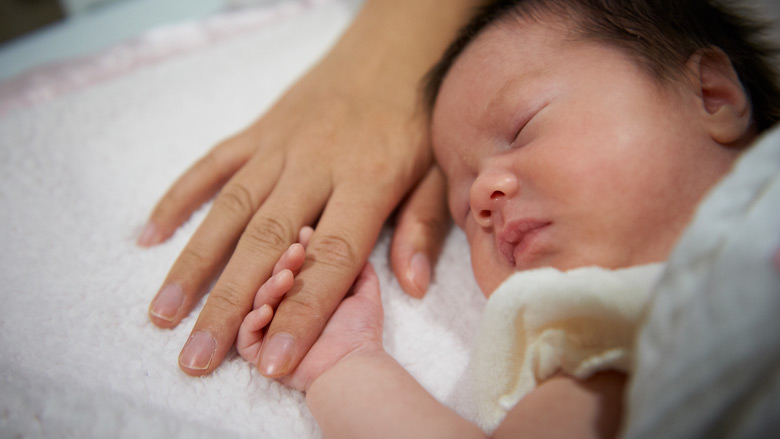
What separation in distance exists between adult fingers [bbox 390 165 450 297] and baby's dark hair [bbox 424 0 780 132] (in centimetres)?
20

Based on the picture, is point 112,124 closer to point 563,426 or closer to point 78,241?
point 78,241

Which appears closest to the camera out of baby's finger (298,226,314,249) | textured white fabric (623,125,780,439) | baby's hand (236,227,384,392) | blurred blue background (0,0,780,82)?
textured white fabric (623,125,780,439)

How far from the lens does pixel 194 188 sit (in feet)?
2.45

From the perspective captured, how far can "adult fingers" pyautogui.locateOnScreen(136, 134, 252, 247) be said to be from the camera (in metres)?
0.72

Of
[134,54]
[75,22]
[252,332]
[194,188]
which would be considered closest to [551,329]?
[252,332]

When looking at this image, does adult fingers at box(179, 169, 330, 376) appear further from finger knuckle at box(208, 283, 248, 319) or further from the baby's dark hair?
the baby's dark hair

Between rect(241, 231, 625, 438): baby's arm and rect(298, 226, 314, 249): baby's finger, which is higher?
rect(298, 226, 314, 249): baby's finger

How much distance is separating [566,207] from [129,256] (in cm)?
56

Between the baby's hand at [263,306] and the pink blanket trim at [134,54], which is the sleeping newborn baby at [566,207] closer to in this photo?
the baby's hand at [263,306]

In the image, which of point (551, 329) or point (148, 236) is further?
point (148, 236)

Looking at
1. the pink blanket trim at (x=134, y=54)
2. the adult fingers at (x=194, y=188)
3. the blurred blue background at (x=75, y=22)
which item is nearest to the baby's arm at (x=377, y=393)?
the adult fingers at (x=194, y=188)

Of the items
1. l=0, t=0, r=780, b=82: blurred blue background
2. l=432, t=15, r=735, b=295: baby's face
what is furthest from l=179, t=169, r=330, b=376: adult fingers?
l=0, t=0, r=780, b=82: blurred blue background

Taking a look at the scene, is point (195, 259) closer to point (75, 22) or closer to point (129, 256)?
point (129, 256)

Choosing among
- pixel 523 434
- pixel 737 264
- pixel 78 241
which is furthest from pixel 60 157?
pixel 737 264
